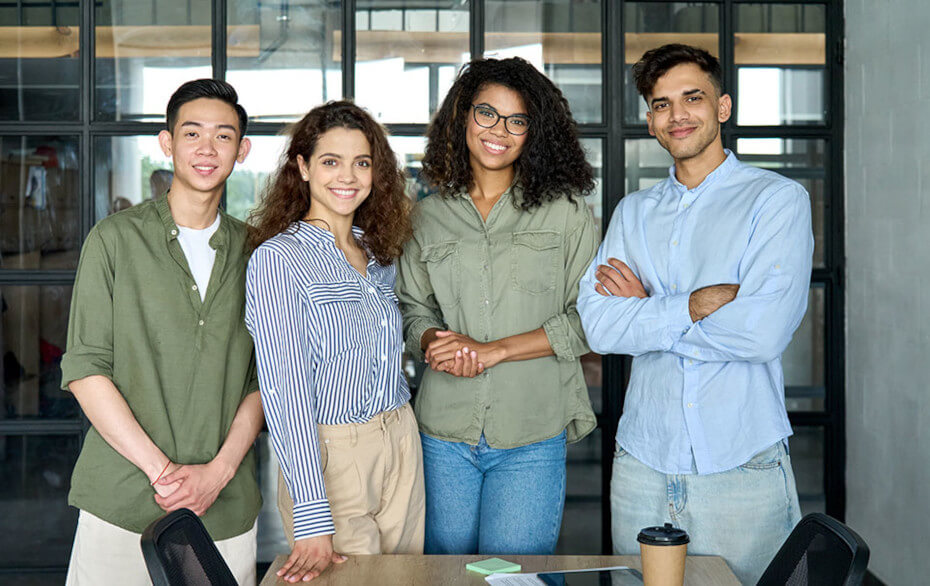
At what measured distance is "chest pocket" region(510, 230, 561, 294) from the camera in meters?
2.55

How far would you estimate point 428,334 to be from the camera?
2.55m

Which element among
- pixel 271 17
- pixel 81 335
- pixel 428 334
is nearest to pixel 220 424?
pixel 81 335

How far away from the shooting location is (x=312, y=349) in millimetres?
2102

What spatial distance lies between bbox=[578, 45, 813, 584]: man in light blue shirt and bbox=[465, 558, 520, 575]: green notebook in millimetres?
591

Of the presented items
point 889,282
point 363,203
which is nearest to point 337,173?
point 363,203

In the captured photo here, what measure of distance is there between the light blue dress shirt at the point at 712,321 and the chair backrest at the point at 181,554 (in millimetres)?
1148

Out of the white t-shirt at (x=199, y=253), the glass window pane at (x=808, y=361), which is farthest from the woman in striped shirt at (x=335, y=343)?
the glass window pane at (x=808, y=361)

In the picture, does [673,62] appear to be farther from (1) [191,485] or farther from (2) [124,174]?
(2) [124,174]

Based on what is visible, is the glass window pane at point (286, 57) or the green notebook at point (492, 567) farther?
the glass window pane at point (286, 57)

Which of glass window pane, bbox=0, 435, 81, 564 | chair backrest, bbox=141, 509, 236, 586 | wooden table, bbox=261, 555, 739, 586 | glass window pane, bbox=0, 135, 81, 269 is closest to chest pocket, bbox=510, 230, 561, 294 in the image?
wooden table, bbox=261, 555, 739, 586

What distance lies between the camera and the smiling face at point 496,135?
8.34 ft

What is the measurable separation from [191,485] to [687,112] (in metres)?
1.55

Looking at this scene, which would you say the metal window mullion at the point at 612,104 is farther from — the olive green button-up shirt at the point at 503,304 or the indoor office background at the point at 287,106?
the olive green button-up shirt at the point at 503,304

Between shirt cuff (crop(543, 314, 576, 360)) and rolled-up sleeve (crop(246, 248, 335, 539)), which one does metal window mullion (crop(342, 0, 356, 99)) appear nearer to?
shirt cuff (crop(543, 314, 576, 360))
